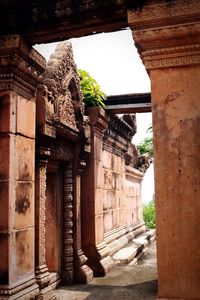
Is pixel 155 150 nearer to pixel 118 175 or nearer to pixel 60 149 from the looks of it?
pixel 60 149

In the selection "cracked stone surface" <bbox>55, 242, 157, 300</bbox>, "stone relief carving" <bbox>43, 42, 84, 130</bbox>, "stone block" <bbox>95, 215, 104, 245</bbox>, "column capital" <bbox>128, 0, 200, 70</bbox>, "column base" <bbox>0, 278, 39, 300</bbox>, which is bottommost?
"cracked stone surface" <bbox>55, 242, 157, 300</bbox>

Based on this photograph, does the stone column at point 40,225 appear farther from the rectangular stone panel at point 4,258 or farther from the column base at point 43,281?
the rectangular stone panel at point 4,258

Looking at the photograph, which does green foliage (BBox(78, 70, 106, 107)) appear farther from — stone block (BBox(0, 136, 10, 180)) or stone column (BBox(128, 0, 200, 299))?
stone column (BBox(128, 0, 200, 299))

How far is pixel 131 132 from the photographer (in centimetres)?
1027

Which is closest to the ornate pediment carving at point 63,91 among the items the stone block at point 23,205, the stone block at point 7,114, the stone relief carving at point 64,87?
the stone relief carving at point 64,87

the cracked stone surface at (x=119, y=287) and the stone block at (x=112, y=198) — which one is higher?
the stone block at (x=112, y=198)

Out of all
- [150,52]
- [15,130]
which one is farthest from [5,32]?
[150,52]

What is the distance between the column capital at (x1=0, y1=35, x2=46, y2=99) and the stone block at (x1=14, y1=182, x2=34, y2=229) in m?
1.05

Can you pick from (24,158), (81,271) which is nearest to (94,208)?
(81,271)

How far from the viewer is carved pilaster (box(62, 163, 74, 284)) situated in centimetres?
582

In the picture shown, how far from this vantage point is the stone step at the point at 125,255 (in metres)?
7.39

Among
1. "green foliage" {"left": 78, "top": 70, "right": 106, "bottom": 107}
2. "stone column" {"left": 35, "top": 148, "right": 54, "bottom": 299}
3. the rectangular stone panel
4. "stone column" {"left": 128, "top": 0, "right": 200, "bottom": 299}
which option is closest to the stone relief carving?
"green foliage" {"left": 78, "top": 70, "right": 106, "bottom": 107}

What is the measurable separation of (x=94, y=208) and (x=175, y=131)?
4161 mm

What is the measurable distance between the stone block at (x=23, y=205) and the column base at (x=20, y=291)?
1.97 ft
